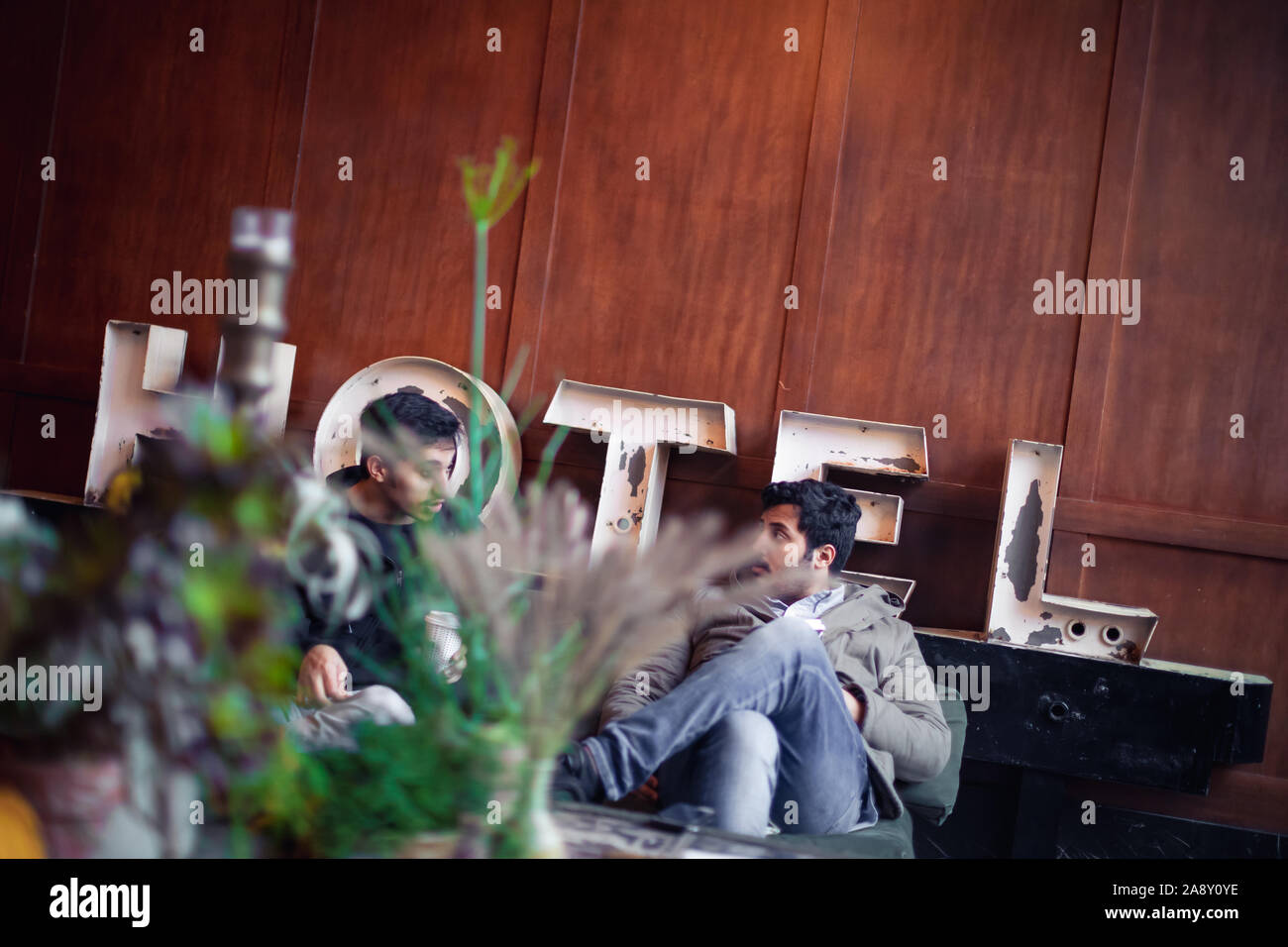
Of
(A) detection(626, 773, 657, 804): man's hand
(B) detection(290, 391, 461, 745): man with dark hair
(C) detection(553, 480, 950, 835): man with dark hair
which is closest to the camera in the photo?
(B) detection(290, 391, 461, 745): man with dark hair

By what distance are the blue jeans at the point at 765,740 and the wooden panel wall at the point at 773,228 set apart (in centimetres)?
108

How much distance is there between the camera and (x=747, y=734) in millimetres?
2002

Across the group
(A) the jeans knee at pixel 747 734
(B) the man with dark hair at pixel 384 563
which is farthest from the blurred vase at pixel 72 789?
(A) the jeans knee at pixel 747 734

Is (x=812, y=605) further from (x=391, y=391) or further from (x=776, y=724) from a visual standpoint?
(x=391, y=391)

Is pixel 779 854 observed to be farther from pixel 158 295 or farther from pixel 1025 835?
pixel 158 295

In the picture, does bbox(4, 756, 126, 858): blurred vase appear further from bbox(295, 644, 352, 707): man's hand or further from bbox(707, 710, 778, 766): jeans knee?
bbox(707, 710, 778, 766): jeans knee

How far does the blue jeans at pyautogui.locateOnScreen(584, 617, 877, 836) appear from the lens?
6.44 ft

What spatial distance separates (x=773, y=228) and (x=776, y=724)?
1703mm

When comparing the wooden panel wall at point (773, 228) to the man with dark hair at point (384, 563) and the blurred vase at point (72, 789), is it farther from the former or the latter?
the blurred vase at point (72, 789)

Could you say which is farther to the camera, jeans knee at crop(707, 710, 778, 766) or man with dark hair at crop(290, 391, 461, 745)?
jeans knee at crop(707, 710, 778, 766)

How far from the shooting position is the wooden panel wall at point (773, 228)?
3.03m

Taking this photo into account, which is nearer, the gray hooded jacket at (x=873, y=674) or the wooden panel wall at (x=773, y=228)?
the gray hooded jacket at (x=873, y=674)

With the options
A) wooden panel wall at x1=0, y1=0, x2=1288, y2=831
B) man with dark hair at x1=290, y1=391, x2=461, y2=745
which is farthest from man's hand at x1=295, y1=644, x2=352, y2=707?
wooden panel wall at x1=0, y1=0, x2=1288, y2=831
